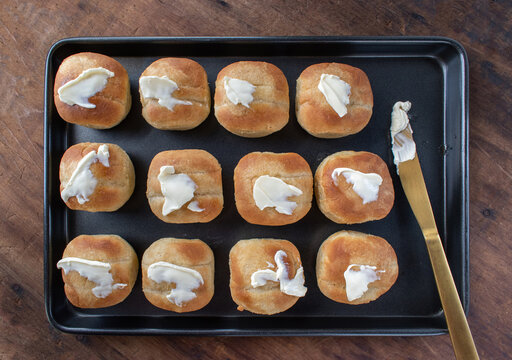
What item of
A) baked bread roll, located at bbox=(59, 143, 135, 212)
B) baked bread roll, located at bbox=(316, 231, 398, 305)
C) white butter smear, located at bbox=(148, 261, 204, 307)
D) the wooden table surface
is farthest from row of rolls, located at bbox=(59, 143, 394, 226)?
the wooden table surface

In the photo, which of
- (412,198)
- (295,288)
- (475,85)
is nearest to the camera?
(295,288)

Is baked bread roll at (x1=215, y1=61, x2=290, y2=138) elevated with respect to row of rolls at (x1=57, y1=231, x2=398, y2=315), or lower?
elevated

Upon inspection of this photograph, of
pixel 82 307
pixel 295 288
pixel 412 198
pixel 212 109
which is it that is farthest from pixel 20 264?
pixel 412 198

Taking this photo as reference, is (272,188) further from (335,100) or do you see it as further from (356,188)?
(335,100)

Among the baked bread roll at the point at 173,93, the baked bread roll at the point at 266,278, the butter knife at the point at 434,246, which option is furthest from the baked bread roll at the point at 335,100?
the baked bread roll at the point at 266,278

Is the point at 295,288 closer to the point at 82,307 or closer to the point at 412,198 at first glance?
the point at 412,198

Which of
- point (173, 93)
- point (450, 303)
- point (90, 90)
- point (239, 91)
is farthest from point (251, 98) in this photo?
point (450, 303)

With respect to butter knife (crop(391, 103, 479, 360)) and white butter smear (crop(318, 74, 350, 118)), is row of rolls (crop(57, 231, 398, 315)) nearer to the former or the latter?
butter knife (crop(391, 103, 479, 360))
